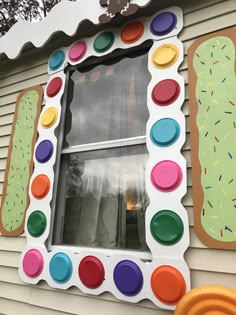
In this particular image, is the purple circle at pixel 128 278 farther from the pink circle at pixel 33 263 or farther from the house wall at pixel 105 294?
the pink circle at pixel 33 263

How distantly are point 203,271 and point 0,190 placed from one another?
1.78 metres

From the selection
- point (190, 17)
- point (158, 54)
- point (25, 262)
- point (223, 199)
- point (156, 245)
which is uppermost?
point (190, 17)

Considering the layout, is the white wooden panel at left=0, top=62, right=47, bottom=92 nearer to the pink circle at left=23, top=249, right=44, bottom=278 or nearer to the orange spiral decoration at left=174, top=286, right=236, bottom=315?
the pink circle at left=23, top=249, right=44, bottom=278

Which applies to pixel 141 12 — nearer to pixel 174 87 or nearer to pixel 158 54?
pixel 158 54

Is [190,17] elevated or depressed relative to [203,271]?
elevated

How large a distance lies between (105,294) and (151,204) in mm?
596

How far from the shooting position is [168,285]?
148 centimetres

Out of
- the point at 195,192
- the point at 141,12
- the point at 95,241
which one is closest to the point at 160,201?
the point at 195,192

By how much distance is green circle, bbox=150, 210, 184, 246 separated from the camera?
1539 millimetres

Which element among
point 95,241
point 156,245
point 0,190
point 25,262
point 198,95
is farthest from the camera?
point 0,190

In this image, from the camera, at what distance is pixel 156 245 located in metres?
1.58

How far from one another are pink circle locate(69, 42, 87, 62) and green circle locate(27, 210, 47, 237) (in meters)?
1.22

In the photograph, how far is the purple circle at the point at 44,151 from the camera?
84.9 inches

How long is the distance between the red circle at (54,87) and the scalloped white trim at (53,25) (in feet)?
1.09
